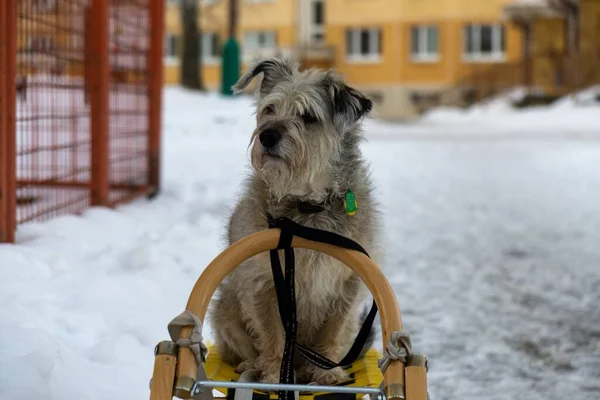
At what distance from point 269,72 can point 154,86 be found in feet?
18.7

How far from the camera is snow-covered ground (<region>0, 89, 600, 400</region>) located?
12.4ft

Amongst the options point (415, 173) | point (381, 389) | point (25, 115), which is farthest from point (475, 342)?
point (415, 173)

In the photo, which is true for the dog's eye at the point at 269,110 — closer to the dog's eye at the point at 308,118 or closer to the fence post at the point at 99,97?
the dog's eye at the point at 308,118

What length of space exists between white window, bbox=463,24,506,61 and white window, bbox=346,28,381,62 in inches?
166

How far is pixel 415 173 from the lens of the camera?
1219cm

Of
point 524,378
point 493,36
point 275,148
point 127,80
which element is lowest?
point 524,378

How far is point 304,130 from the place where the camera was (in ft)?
10.2

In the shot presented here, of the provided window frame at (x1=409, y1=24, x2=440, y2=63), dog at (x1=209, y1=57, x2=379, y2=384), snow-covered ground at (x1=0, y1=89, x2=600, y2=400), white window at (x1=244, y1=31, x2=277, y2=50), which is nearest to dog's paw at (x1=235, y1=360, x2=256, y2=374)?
dog at (x1=209, y1=57, x2=379, y2=384)

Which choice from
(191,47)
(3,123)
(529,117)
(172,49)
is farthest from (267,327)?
(172,49)

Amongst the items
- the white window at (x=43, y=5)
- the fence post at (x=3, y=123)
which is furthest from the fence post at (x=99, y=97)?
the fence post at (x=3, y=123)

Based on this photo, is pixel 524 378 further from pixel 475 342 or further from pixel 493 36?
pixel 493 36

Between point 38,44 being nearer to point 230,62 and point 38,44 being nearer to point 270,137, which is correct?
point 270,137

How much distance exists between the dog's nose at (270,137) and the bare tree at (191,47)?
Answer: 2223 centimetres

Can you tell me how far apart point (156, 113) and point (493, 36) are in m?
31.6
